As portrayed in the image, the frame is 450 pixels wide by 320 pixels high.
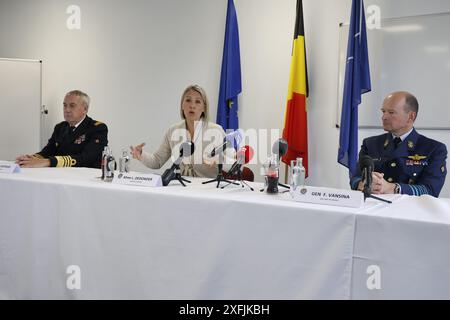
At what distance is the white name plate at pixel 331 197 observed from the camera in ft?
4.71

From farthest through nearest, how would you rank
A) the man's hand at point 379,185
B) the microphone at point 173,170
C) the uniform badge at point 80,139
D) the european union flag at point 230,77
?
the european union flag at point 230,77
the uniform badge at point 80,139
the microphone at point 173,170
the man's hand at point 379,185

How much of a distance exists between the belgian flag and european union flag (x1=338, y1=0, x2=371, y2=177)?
1.31ft

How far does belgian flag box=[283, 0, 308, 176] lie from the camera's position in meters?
3.51

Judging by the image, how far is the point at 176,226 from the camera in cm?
164

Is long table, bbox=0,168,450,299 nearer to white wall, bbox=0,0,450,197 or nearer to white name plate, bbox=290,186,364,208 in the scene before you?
white name plate, bbox=290,186,364,208

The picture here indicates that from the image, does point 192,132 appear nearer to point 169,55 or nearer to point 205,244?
point 205,244

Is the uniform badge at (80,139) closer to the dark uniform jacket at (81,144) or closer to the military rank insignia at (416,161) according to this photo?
the dark uniform jacket at (81,144)

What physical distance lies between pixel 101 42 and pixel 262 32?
1939mm

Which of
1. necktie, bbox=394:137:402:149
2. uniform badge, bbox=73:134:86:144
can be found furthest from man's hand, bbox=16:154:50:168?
necktie, bbox=394:137:402:149

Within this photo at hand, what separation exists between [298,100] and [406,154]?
1.47 metres

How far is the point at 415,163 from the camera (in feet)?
7.12

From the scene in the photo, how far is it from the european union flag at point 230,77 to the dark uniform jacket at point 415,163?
1.80 meters

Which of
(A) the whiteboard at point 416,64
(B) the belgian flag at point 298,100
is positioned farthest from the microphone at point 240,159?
(A) the whiteboard at point 416,64
